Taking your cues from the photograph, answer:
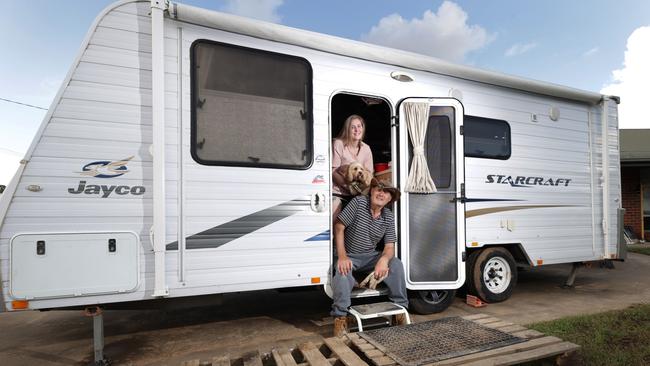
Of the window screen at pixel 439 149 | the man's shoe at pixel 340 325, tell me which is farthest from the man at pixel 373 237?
the window screen at pixel 439 149

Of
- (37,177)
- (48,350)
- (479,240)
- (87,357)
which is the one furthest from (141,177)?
(479,240)

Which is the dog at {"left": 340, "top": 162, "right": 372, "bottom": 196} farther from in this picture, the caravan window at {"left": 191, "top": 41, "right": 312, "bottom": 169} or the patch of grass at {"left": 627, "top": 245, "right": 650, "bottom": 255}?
the patch of grass at {"left": 627, "top": 245, "right": 650, "bottom": 255}

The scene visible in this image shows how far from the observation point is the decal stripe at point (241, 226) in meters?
2.94

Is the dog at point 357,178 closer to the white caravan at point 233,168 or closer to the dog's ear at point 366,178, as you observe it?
the dog's ear at point 366,178

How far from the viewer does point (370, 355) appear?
251 cm

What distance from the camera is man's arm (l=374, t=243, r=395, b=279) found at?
140 inches

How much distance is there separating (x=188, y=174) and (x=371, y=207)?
5.98ft

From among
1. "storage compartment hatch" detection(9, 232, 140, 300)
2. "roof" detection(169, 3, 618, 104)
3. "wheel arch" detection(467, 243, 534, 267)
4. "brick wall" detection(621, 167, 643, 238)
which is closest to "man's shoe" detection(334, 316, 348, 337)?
"storage compartment hatch" detection(9, 232, 140, 300)

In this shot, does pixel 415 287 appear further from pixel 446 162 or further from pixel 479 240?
pixel 446 162

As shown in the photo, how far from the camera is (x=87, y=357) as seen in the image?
10.4 ft

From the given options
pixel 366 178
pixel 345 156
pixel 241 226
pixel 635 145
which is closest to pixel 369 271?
pixel 366 178

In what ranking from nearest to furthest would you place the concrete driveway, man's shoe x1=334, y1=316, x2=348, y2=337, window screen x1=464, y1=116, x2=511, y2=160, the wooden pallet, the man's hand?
the wooden pallet
man's shoe x1=334, y1=316, x2=348, y2=337
the concrete driveway
the man's hand
window screen x1=464, y1=116, x2=511, y2=160

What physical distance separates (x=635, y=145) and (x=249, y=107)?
1395 cm

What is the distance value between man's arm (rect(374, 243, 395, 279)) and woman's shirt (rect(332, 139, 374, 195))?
756mm
